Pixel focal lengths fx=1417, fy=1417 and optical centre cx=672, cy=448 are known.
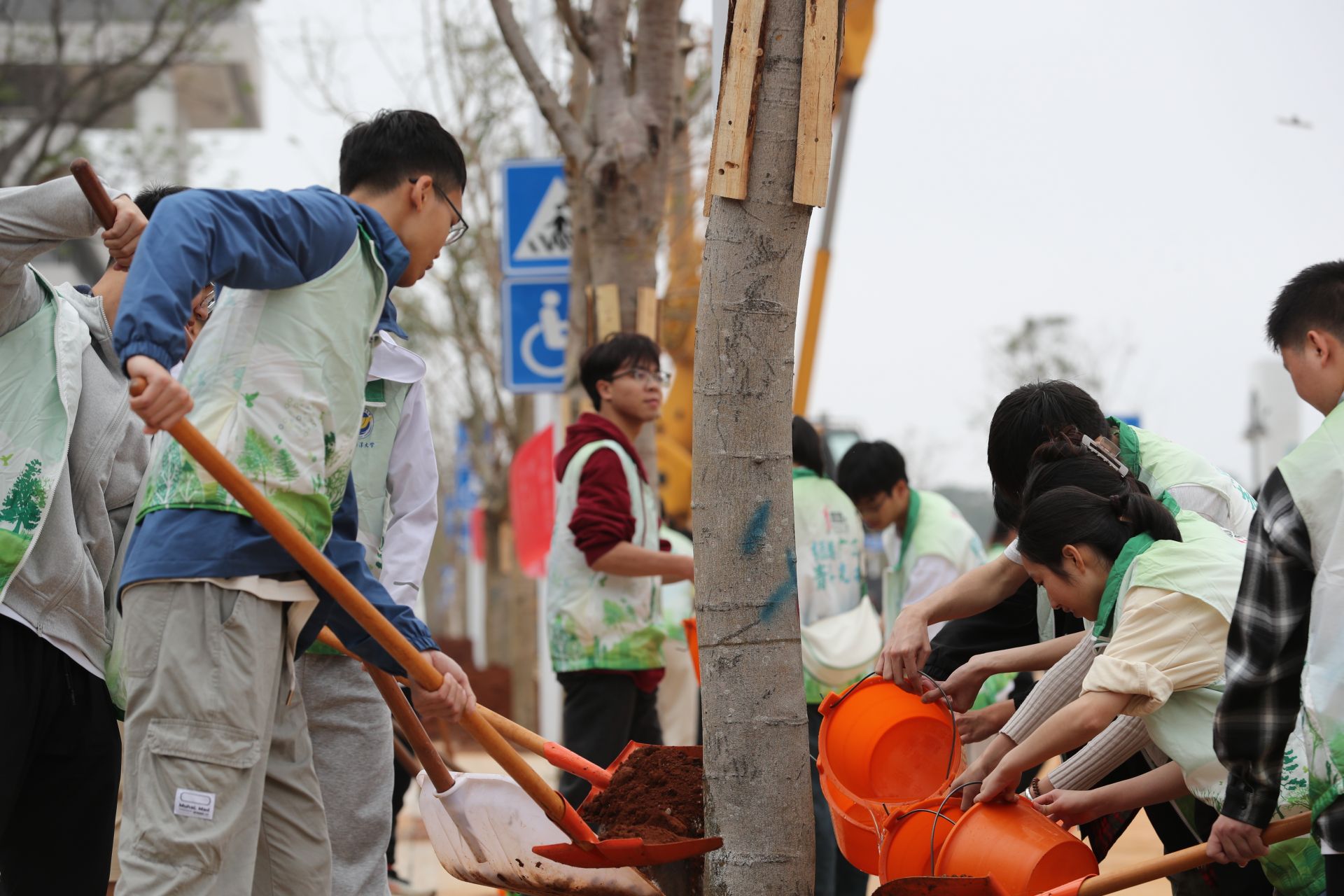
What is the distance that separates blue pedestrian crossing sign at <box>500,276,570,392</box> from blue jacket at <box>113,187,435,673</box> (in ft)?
17.8

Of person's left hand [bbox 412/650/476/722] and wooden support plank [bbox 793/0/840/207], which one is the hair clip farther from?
person's left hand [bbox 412/650/476/722]

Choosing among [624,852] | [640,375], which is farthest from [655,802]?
[640,375]

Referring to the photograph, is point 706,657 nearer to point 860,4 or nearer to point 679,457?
point 860,4

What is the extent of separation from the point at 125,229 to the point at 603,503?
7.40ft

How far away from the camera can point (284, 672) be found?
9.05 ft

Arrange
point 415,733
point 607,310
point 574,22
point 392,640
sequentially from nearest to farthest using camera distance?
point 392,640
point 415,733
point 574,22
point 607,310

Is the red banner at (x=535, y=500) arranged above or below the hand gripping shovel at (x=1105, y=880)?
below

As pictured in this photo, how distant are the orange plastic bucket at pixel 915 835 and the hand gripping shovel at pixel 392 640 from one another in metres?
0.39

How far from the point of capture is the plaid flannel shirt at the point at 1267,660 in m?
2.50

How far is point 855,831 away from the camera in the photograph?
3.48 metres

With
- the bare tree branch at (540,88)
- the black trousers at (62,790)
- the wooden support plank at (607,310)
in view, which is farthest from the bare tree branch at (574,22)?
the black trousers at (62,790)

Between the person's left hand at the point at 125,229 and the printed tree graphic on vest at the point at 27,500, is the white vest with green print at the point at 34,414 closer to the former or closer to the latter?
the printed tree graphic on vest at the point at 27,500

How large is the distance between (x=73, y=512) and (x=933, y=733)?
2.14 m

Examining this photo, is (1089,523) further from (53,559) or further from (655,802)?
(53,559)
